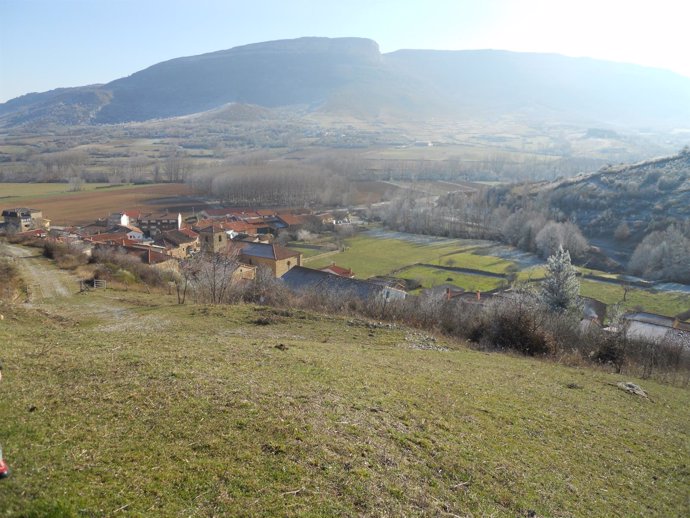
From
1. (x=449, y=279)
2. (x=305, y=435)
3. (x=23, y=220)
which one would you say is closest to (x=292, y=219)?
(x=449, y=279)

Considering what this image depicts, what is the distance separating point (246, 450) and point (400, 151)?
17233cm

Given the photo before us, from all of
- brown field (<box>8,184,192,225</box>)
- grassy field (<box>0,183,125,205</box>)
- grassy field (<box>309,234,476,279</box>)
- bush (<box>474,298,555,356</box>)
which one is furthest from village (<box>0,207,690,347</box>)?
grassy field (<box>0,183,125,205</box>)

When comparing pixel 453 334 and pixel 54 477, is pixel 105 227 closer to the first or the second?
pixel 453 334

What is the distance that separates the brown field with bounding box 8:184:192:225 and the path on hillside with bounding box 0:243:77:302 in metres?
39.0

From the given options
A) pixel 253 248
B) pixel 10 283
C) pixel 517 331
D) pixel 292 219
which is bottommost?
pixel 253 248

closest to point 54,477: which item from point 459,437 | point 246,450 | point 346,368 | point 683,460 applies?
point 246,450

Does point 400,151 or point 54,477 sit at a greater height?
point 400,151

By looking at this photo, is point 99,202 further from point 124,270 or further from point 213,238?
point 124,270

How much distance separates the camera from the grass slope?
22.0 ft

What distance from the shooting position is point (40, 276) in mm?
28438

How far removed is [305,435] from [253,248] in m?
42.3

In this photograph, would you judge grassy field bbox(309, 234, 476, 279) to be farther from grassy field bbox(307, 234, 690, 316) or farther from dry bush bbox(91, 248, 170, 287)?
dry bush bbox(91, 248, 170, 287)

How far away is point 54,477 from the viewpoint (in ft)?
21.3

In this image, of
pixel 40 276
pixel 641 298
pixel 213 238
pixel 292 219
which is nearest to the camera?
pixel 40 276
